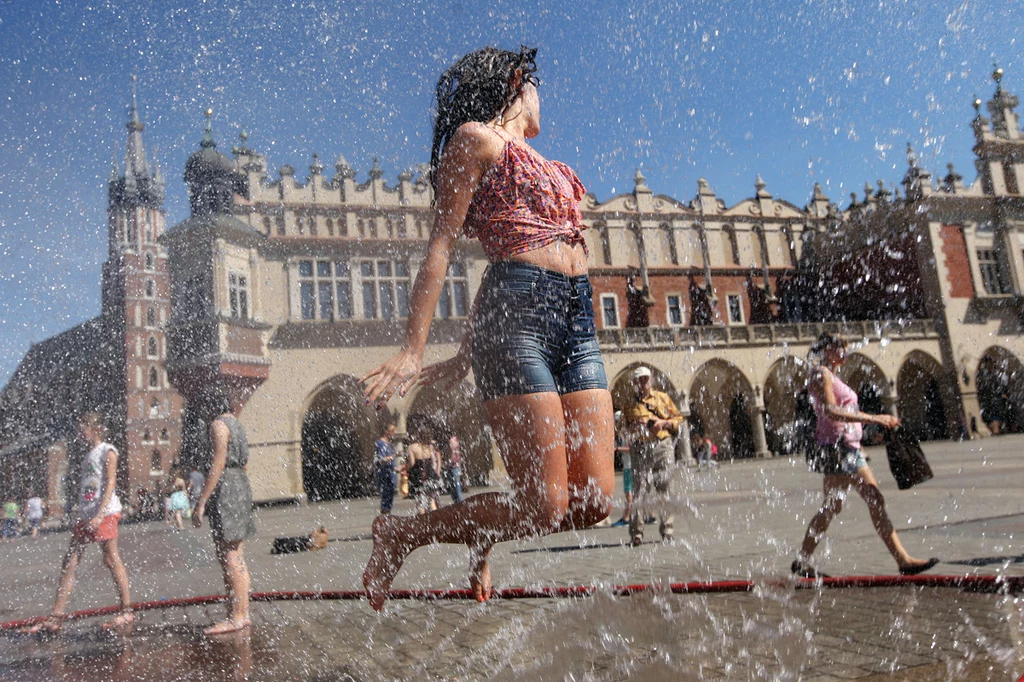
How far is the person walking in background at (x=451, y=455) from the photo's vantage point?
859 cm

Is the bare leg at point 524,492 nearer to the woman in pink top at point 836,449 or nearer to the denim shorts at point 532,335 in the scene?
the denim shorts at point 532,335

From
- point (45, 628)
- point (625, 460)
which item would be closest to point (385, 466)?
point (625, 460)

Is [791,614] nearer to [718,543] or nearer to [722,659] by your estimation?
[722,659]

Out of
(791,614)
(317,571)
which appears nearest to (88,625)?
(317,571)

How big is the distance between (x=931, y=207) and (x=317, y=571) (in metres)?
5.25

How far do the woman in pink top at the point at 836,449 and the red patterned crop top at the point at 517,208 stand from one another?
2231 mm

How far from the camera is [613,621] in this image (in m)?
2.94

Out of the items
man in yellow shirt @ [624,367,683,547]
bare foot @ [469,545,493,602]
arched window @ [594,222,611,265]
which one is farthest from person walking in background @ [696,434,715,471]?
bare foot @ [469,545,493,602]

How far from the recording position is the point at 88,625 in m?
4.02

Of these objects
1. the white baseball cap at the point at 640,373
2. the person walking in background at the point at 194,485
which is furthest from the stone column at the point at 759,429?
the person walking in background at the point at 194,485

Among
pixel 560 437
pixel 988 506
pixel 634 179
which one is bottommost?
pixel 988 506

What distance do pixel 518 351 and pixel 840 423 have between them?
2519mm

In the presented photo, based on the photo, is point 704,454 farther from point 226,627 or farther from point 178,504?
point 226,627

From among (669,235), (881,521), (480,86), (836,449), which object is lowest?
(881,521)
